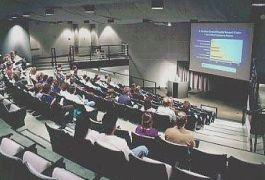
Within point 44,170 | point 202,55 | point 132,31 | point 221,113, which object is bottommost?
point 221,113

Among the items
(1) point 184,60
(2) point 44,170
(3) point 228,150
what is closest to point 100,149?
(2) point 44,170

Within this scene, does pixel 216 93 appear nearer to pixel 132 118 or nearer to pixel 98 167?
pixel 132 118

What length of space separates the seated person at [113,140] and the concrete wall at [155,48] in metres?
14.4

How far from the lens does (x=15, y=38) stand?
Answer: 17.4 m

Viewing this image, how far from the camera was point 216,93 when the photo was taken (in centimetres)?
1812

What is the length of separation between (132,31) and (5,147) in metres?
15.6

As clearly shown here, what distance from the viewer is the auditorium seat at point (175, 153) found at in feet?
14.4

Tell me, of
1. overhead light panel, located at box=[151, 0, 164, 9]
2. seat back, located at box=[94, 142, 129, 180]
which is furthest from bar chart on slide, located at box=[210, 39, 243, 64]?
seat back, located at box=[94, 142, 129, 180]

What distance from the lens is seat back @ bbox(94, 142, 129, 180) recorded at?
4.11 metres

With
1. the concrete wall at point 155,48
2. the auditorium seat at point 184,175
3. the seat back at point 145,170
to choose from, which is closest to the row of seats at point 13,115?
the seat back at point 145,170

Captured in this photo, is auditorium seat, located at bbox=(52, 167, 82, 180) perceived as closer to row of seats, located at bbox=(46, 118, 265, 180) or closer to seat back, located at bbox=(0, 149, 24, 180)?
seat back, located at bbox=(0, 149, 24, 180)

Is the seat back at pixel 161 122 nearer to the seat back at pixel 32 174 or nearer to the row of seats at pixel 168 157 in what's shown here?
the row of seats at pixel 168 157

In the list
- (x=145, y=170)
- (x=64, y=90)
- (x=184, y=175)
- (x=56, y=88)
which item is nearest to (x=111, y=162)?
(x=145, y=170)

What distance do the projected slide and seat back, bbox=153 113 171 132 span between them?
7075 mm
